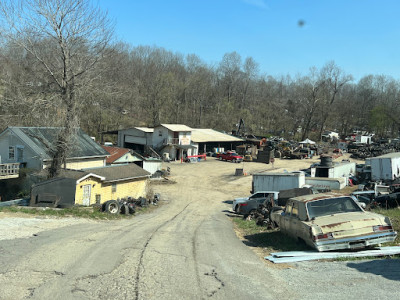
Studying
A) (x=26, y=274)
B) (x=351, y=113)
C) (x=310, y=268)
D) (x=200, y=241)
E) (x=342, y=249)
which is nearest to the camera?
(x=26, y=274)

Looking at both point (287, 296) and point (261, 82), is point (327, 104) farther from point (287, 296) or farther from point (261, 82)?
point (287, 296)

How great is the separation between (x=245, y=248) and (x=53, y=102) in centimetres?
1589

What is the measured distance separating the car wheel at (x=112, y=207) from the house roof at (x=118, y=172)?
5.38 m

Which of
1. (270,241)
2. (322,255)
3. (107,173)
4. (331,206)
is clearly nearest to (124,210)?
(107,173)

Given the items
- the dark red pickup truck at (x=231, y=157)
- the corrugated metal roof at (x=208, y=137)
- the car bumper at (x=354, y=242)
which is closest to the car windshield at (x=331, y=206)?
the car bumper at (x=354, y=242)

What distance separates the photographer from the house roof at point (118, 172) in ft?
84.1

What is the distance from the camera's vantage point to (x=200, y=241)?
11.3m

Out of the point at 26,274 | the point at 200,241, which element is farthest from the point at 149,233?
the point at 26,274

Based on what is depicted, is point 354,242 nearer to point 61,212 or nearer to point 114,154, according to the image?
point 61,212

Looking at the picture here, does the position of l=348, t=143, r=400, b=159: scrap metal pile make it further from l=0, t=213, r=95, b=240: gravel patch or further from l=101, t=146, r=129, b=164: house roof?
l=0, t=213, r=95, b=240: gravel patch

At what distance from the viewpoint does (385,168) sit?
3247cm

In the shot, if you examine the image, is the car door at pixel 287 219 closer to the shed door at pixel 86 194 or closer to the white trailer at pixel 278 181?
the shed door at pixel 86 194

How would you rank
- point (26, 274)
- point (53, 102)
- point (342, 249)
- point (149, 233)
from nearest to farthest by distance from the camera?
1. point (26, 274)
2. point (342, 249)
3. point (149, 233)
4. point (53, 102)

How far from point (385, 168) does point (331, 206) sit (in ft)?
86.5
